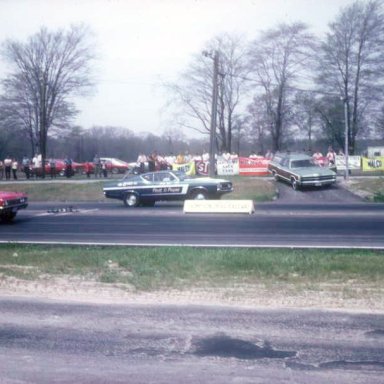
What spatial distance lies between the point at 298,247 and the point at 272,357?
6.84 m

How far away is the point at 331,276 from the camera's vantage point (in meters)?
9.55

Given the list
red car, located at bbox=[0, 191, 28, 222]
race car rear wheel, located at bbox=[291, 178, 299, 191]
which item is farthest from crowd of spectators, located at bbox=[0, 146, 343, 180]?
red car, located at bbox=[0, 191, 28, 222]

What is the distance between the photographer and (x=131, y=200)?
23.0 m

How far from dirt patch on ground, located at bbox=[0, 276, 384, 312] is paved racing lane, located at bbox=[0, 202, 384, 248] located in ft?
13.5

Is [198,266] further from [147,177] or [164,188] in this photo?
[147,177]

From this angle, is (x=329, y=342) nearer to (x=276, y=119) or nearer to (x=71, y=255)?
(x=71, y=255)

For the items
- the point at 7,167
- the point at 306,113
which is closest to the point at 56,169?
the point at 7,167

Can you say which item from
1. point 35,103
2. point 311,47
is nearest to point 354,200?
point 311,47

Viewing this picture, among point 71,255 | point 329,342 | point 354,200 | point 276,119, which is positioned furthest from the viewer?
point 276,119

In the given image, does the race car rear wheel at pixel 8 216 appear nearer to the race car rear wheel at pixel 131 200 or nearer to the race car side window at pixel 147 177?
the race car rear wheel at pixel 131 200

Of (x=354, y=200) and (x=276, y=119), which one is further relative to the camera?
(x=276, y=119)

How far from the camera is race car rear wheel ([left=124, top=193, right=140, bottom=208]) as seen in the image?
23.0m

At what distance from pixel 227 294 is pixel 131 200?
14939 mm

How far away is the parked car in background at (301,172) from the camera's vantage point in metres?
27.4
